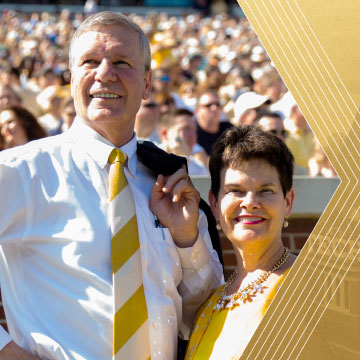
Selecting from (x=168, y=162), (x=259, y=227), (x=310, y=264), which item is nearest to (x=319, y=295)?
(x=310, y=264)

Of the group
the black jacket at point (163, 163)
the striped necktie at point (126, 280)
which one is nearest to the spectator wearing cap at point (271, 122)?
the black jacket at point (163, 163)

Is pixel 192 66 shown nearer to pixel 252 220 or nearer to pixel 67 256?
pixel 252 220

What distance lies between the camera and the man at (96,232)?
6.92 ft

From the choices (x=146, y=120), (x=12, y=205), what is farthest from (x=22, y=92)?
(x=12, y=205)

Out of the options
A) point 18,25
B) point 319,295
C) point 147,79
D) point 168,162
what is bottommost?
point 319,295

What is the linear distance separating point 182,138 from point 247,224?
132 inches

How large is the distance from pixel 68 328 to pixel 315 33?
1.03 metres

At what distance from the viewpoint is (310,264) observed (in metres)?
1.73

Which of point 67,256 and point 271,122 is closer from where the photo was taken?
point 67,256

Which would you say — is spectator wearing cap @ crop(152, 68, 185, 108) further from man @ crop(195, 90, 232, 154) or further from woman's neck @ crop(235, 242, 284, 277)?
woman's neck @ crop(235, 242, 284, 277)

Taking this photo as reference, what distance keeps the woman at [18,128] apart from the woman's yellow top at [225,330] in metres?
2.97

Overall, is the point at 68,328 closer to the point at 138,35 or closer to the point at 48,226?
the point at 48,226
